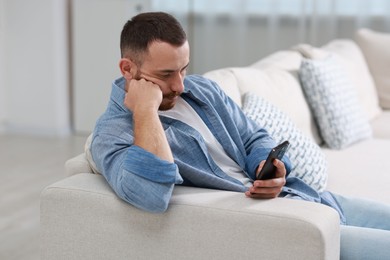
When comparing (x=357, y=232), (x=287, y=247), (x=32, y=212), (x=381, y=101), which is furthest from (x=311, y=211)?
(x=381, y=101)

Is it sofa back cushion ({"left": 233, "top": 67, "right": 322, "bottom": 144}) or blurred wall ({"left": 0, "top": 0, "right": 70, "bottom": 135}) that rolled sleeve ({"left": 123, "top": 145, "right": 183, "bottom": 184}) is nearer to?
sofa back cushion ({"left": 233, "top": 67, "right": 322, "bottom": 144})

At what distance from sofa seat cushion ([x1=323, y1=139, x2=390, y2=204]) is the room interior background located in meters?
1.87

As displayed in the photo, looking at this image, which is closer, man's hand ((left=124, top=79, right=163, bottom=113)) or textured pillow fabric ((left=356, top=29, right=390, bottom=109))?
man's hand ((left=124, top=79, right=163, bottom=113))

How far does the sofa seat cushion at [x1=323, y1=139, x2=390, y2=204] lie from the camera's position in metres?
2.80

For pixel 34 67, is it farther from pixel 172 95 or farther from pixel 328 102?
pixel 172 95

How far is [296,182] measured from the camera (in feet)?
7.54

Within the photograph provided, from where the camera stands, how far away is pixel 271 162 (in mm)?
1938

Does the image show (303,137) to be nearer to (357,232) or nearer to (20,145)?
(357,232)

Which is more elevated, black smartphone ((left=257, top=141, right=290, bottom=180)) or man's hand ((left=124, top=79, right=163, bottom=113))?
man's hand ((left=124, top=79, right=163, bottom=113))

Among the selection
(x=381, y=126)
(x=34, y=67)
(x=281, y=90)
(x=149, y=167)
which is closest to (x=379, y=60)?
(x=381, y=126)

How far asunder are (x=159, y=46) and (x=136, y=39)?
7cm

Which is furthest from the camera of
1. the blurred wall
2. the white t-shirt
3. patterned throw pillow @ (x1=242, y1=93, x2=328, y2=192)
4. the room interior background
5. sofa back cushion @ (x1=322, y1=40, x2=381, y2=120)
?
the blurred wall

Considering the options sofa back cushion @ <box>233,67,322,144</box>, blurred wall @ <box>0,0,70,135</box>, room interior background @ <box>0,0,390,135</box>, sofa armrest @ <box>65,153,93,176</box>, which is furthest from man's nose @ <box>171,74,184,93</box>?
blurred wall @ <box>0,0,70,135</box>

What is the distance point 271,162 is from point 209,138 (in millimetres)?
287
